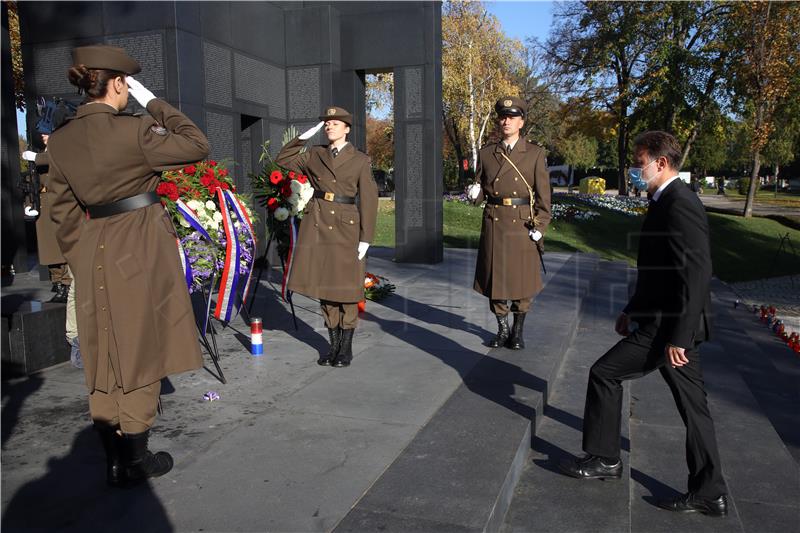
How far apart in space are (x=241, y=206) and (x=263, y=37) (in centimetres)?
557

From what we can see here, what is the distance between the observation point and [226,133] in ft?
30.0

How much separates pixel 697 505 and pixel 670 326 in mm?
962

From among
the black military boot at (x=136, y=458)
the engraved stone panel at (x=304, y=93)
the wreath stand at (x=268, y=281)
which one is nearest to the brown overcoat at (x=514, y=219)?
the wreath stand at (x=268, y=281)

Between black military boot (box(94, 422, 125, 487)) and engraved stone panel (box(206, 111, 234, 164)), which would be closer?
black military boot (box(94, 422, 125, 487))

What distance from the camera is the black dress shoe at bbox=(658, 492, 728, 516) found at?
10.9 feet

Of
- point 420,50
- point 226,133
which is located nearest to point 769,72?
point 420,50

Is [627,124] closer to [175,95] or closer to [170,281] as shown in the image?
[175,95]

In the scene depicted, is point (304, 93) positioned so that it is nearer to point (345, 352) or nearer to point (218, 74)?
point (218, 74)

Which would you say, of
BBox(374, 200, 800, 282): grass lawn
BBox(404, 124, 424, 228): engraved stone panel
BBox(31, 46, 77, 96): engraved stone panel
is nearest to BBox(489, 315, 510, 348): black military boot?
BBox(404, 124, 424, 228): engraved stone panel

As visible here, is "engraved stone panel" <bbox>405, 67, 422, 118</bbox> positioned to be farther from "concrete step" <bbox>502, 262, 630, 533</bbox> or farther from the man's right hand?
the man's right hand

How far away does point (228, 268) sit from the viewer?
5.22m

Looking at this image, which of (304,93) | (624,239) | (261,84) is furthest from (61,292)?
(624,239)

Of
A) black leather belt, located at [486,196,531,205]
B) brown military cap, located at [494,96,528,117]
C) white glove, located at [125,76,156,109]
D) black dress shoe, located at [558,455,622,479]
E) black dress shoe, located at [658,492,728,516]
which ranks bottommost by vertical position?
black dress shoe, located at [658,492,728,516]

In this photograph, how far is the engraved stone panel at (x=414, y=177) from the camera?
1106 centimetres
